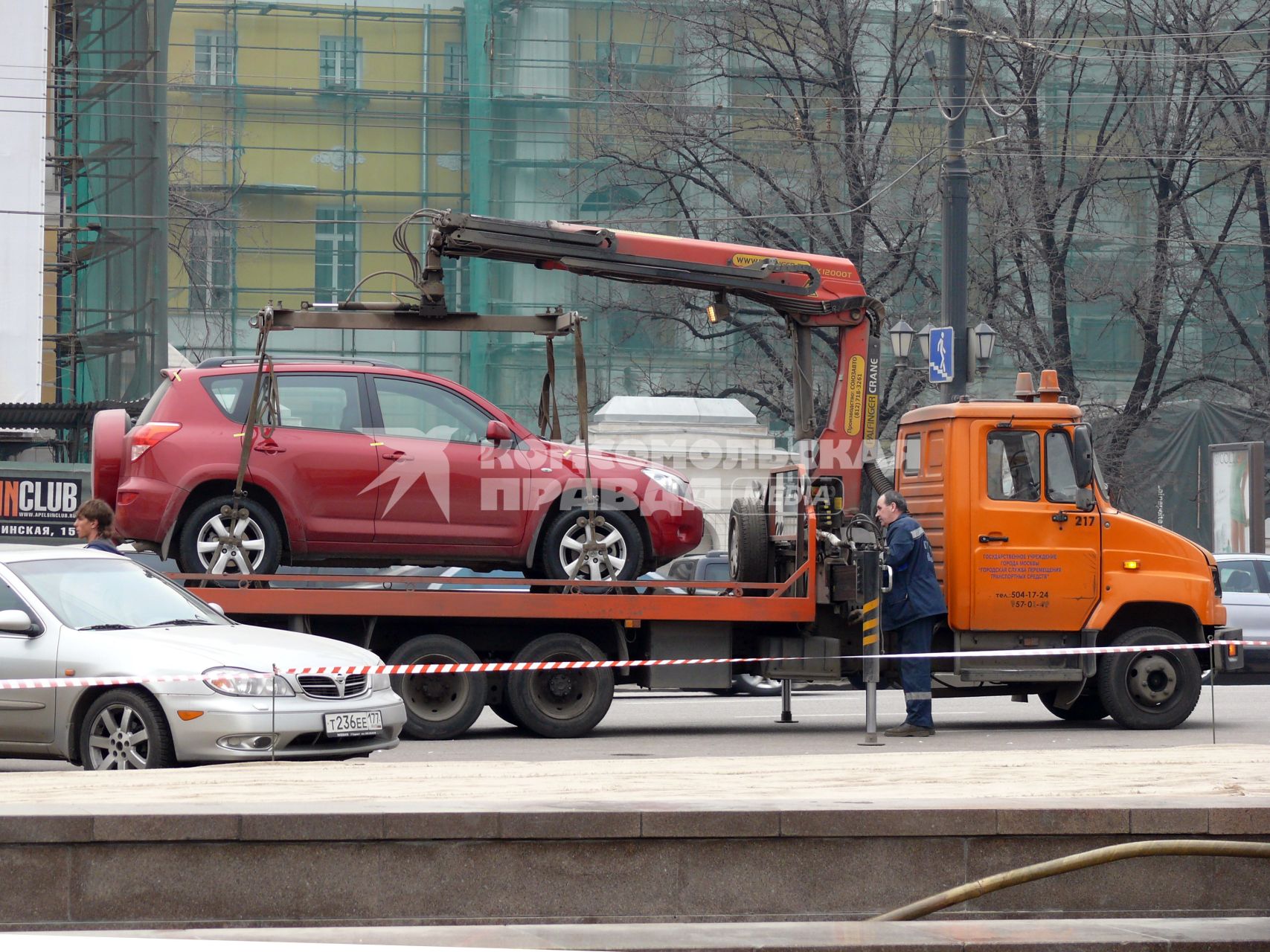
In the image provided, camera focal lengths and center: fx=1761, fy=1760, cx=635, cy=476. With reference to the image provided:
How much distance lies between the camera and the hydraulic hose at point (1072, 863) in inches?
230

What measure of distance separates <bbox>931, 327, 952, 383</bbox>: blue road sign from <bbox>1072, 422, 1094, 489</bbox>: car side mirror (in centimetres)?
650

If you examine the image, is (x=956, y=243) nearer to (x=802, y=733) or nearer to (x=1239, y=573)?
(x=1239, y=573)

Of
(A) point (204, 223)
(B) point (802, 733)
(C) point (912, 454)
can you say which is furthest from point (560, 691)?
(A) point (204, 223)

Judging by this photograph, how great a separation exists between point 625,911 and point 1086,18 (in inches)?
1133

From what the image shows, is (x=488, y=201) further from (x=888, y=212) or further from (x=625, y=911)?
(x=625, y=911)

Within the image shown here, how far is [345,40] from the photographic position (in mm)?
43188

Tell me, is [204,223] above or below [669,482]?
above

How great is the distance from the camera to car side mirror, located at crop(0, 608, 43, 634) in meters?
10.1

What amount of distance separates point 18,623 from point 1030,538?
24.7 feet

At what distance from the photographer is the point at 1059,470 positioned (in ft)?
45.1

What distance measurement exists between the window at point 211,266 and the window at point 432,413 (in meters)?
28.7

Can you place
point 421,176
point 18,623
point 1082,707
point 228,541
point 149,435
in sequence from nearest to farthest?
1. point 18,623
2. point 149,435
3. point 228,541
4. point 1082,707
5. point 421,176

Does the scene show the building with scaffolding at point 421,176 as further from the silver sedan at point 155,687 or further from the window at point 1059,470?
the silver sedan at point 155,687

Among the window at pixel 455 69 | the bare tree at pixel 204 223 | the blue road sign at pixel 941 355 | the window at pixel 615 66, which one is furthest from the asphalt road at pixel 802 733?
the window at pixel 455 69
